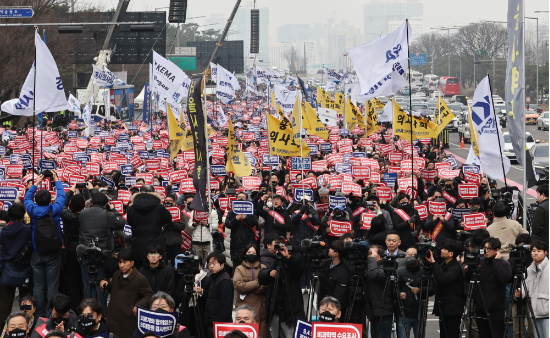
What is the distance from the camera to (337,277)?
7.77 m

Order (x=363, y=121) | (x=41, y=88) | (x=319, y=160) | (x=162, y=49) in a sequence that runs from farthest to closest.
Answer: (x=162, y=49)
(x=363, y=121)
(x=319, y=160)
(x=41, y=88)

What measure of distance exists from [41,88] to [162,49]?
124 ft

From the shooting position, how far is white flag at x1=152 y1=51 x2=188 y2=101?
19.7 meters

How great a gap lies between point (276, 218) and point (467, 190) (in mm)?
4289

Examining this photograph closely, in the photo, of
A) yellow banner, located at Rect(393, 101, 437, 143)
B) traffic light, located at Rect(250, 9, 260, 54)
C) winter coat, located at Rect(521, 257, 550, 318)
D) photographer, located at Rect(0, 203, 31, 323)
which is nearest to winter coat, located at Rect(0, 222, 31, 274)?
photographer, located at Rect(0, 203, 31, 323)

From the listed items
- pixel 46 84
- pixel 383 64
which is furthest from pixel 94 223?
pixel 383 64

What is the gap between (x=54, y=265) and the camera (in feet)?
30.4

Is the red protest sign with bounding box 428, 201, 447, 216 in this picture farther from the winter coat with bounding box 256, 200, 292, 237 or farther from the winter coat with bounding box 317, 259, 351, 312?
the winter coat with bounding box 317, 259, 351, 312

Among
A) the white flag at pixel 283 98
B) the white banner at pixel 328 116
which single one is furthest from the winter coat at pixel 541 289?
the white banner at pixel 328 116

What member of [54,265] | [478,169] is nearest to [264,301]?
[54,265]

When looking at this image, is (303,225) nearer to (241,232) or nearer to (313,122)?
(241,232)

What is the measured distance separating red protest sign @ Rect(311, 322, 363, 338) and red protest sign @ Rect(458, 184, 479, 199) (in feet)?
25.7

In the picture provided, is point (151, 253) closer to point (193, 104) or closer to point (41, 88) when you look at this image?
point (193, 104)

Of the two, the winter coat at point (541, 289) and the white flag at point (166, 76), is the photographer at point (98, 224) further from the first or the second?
the white flag at point (166, 76)
